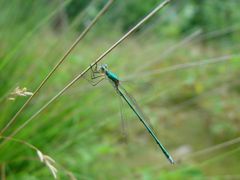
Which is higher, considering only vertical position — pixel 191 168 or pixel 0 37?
pixel 0 37

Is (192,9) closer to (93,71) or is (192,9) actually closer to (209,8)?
(209,8)

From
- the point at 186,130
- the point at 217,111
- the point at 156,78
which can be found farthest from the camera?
the point at 217,111

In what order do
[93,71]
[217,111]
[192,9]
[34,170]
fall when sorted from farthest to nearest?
[192,9]
[217,111]
[34,170]
[93,71]

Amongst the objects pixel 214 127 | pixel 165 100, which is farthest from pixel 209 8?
pixel 214 127

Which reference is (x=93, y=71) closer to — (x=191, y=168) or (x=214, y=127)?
(x=191, y=168)

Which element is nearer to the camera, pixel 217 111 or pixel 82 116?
pixel 82 116

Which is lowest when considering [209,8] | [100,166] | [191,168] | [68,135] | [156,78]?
[191,168]

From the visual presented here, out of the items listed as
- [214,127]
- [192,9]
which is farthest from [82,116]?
[192,9]
